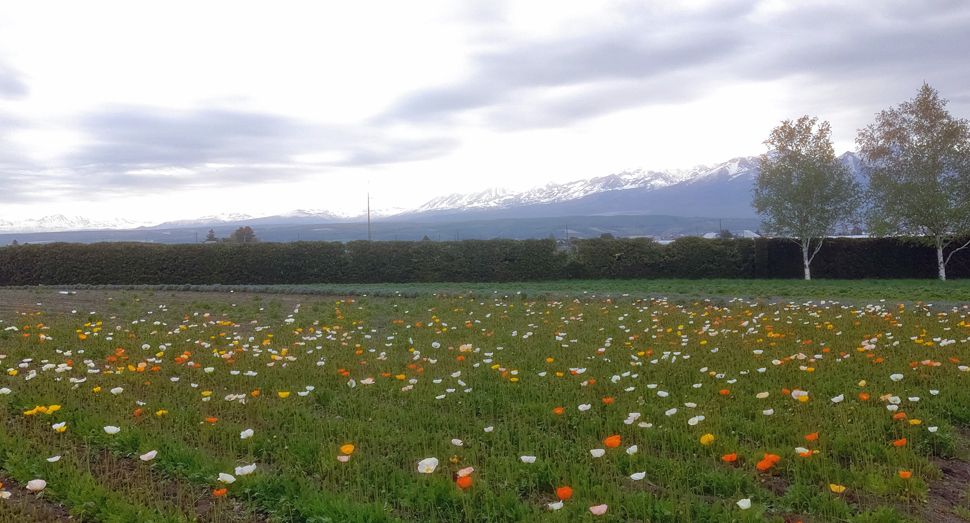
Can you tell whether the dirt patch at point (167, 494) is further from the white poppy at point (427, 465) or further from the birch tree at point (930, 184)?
the birch tree at point (930, 184)

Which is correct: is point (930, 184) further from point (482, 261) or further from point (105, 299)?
point (105, 299)

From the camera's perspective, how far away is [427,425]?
4.20 metres

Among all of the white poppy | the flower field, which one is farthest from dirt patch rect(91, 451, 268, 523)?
the white poppy

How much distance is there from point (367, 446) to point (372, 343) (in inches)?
140

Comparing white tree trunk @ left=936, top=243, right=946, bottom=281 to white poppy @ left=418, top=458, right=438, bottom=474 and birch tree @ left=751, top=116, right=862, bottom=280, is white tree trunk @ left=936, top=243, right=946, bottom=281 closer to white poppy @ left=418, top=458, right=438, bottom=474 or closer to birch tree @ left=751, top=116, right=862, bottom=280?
birch tree @ left=751, top=116, right=862, bottom=280

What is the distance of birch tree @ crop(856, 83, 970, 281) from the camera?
18531 mm

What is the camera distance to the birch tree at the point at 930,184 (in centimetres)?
1853

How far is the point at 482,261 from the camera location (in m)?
20.9

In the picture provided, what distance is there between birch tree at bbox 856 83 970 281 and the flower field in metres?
13.5

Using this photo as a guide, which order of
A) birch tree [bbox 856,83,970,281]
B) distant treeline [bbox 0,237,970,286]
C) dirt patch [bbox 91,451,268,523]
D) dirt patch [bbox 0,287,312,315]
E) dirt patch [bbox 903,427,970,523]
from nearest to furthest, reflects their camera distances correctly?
dirt patch [bbox 903,427,970,523] → dirt patch [bbox 91,451,268,523] → dirt patch [bbox 0,287,312,315] → birch tree [bbox 856,83,970,281] → distant treeline [bbox 0,237,970,286]

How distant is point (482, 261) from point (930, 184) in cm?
1475

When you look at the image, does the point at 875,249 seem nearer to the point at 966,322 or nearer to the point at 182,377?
the point at 966,322

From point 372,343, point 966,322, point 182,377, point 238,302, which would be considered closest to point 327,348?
point 372,343

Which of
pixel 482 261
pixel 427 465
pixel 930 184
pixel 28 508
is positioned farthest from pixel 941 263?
pixel 28 508
